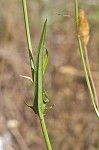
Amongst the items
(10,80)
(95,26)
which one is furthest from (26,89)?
(95,26)

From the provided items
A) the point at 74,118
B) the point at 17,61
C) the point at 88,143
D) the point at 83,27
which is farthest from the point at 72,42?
the point at 83,27

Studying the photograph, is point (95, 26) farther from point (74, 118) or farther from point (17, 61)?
point (74, 118)

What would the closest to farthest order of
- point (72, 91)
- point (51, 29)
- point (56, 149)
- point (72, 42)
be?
point (56, 149), point (72, 91), point (72, 42), point (51, 29)

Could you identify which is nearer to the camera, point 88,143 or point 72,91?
point 88,143

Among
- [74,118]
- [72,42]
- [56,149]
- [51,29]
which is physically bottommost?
[56,149]

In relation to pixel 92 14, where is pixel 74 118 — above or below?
below

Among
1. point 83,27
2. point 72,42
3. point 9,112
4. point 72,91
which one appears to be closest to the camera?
point 83,27

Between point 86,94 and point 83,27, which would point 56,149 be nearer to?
point 86,94
